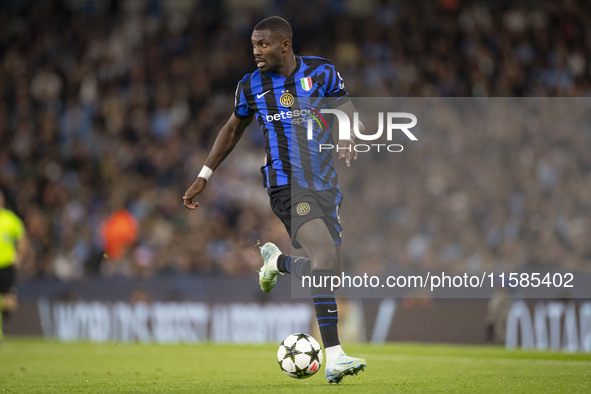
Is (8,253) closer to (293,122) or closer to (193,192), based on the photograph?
(193,192)

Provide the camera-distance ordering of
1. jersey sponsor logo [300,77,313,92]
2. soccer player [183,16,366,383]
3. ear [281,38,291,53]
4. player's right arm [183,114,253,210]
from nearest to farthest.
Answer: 1. soccer player [183,16,366,383]
2. ear [281,38,291,53]
3. jersey sponsor logo [300,77,313,92]
4. player's right arm [183,114,253,210]

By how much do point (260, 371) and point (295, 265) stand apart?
1613mm

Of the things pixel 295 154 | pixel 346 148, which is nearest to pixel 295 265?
pixel 295 154

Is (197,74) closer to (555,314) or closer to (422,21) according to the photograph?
(422,21)

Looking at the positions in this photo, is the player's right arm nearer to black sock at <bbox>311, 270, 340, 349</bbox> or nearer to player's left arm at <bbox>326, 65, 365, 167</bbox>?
player's left arm at <bbox>326, 65, 365, 167</bbox>

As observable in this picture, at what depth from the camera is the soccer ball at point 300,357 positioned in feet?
20.5

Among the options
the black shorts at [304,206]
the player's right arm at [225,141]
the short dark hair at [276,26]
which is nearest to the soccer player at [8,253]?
the player's right arm at [225,141]

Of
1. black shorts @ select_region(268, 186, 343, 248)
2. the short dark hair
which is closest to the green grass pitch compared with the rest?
black shorts @ select_region(268, 186, 343, 248)

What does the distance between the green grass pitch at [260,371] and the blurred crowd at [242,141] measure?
1.40 meters

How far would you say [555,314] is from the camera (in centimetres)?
1111

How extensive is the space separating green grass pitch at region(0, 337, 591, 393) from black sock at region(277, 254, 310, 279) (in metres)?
0.73

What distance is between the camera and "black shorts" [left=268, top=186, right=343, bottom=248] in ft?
20.7

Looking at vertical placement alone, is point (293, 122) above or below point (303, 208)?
above

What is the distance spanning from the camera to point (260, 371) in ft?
25.5
